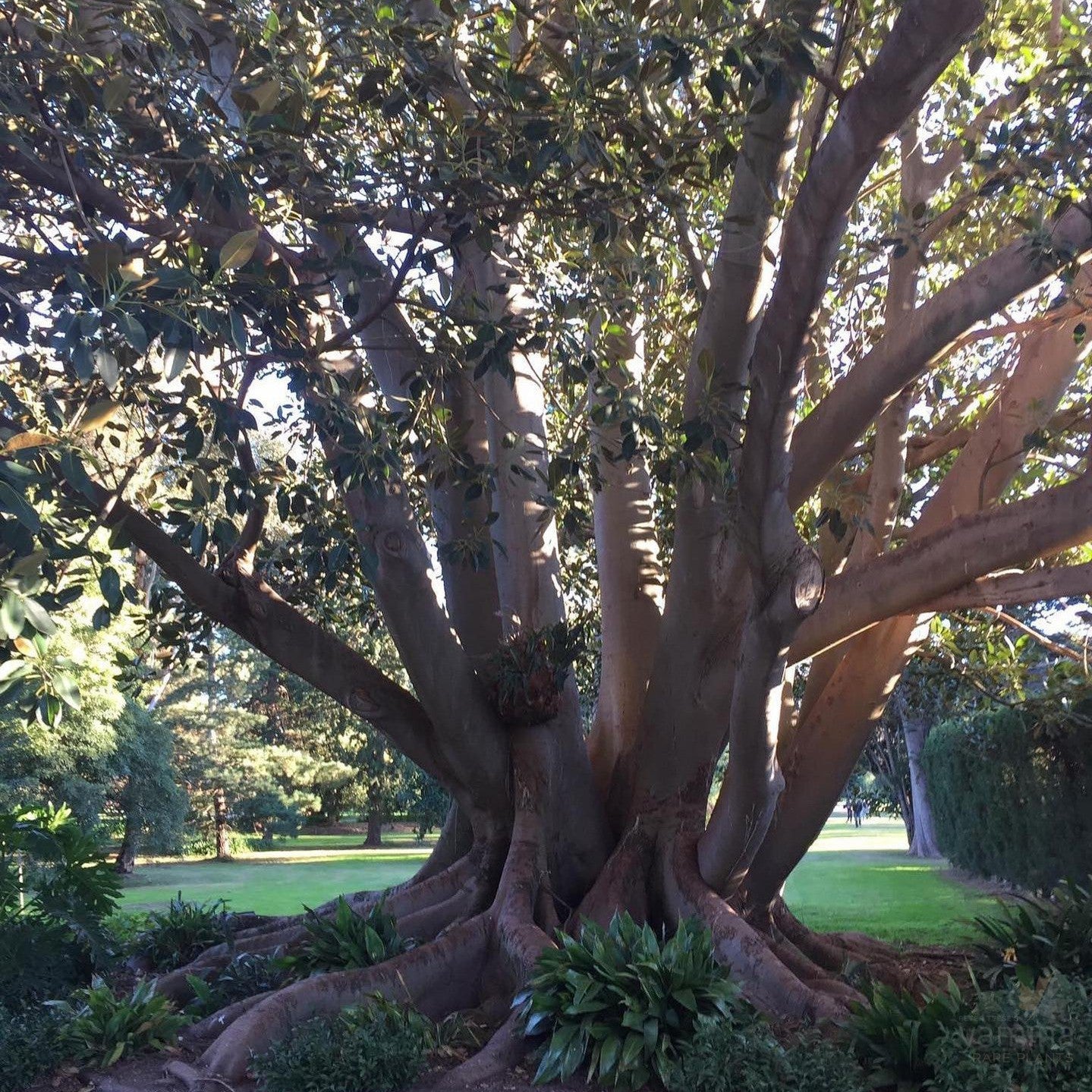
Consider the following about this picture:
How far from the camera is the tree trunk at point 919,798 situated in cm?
2147

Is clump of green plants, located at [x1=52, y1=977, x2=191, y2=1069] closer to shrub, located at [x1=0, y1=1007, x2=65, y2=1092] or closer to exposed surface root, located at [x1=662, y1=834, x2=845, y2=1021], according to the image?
shrub, located at [x1=0, y1=1007, x2=65, y2=1092]

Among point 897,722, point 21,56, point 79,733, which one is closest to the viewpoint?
point 21,56

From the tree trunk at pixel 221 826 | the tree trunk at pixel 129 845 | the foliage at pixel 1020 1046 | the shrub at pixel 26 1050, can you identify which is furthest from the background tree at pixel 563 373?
the tree trunk at pixel 221 826

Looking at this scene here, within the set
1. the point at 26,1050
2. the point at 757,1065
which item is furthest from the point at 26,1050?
the point at 757,1065

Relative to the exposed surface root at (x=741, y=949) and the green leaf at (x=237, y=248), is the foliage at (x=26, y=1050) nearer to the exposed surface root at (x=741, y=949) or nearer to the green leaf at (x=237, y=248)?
the exposed surface root at (x=741, y=949)

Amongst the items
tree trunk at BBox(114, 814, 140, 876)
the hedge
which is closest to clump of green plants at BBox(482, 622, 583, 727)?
the hedge

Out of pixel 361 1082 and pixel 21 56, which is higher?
pixel 21 56

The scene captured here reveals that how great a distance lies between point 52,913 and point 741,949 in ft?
16.3

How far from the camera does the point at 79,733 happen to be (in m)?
16.2

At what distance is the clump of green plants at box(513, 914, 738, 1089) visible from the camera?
576 cm

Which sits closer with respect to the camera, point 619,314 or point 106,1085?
point 106,1085

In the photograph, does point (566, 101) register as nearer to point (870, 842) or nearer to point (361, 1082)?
point (361, 1082)

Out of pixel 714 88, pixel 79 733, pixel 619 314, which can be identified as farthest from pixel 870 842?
pixel 714 88

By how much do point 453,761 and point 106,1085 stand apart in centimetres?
301
